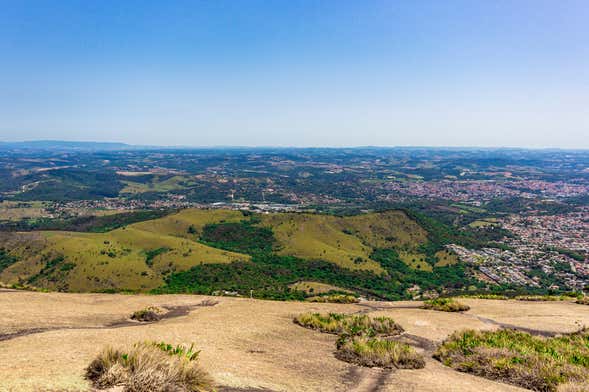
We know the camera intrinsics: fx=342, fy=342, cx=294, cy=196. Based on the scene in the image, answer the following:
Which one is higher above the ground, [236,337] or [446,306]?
[236,337]

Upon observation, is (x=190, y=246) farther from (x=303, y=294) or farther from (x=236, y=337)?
(x=236, y=337)

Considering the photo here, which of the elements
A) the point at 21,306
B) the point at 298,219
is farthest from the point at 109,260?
the point at 21,306

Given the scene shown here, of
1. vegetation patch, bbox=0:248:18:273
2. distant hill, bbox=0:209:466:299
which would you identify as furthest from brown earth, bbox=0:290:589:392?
vegetation patch, bbox=0:248:18:273

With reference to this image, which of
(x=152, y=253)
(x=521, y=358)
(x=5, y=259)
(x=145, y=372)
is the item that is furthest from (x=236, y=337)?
(x=5, y=259)

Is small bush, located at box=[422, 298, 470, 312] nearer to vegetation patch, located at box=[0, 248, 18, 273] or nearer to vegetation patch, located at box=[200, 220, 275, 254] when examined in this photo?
vegetation patch, located at box=[200, 220, 275, 254]

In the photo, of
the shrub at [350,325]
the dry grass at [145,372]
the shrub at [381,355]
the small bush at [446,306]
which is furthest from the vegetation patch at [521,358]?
the dry grass at [145,372]
